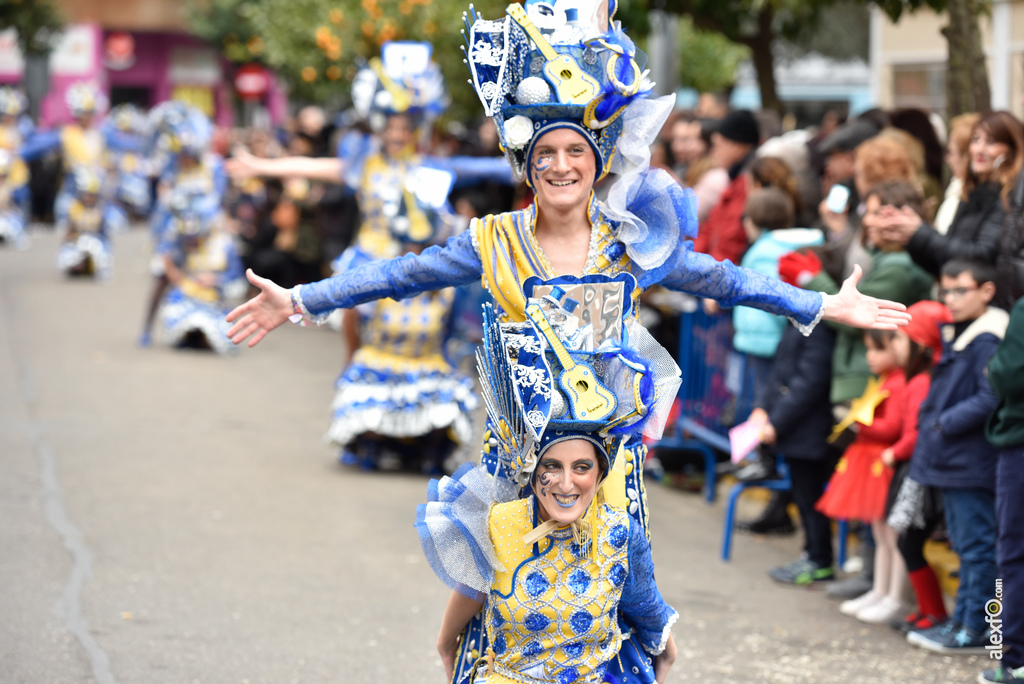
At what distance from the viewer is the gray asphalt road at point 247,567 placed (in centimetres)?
489

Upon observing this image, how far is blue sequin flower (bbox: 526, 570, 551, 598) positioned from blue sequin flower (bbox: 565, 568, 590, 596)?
56mm

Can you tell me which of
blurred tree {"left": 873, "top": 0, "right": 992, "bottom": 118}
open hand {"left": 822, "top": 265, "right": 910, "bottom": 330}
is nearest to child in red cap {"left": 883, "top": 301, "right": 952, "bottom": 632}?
open hand {"left": 822, "top": 265, "right": 910, "bottom": 330}

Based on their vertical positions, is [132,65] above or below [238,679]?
above

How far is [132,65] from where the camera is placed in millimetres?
39250

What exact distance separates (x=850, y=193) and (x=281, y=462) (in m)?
3.83

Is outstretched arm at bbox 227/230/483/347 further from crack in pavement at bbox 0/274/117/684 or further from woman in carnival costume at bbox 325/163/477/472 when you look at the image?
woman in carnival costume at bbox 325/163/477/472

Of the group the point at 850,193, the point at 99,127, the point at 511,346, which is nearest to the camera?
the point at 511,346

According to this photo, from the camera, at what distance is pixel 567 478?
3162 millimetres

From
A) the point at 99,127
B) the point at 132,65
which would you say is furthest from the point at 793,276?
the point at 132,65

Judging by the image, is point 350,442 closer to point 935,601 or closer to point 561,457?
point 935,601

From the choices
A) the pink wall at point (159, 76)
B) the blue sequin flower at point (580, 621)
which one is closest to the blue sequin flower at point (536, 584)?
the blue sequin flower at point (580, 621)

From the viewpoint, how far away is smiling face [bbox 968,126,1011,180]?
5.70m

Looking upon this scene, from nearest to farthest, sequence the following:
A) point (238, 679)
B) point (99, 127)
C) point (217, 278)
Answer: point (238, 679) < point (217, 278) < point (99, 127)

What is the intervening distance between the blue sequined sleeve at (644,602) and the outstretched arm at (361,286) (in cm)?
95
